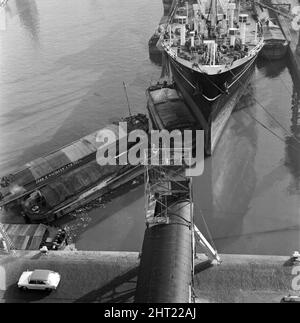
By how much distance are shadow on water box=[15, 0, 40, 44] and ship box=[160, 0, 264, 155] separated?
42.0 meters

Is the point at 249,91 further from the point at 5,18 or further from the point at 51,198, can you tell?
the point at 5,18

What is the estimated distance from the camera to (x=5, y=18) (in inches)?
4353

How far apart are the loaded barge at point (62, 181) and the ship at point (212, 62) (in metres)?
11.4

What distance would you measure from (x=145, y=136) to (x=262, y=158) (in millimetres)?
14983

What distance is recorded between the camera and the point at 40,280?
32.6 metres

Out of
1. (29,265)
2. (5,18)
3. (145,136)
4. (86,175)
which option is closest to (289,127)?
(145,136)

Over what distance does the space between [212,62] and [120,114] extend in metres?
16.5

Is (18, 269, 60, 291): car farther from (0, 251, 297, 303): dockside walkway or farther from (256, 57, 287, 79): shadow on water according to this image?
(256, 57, 287, 79): shadow on water

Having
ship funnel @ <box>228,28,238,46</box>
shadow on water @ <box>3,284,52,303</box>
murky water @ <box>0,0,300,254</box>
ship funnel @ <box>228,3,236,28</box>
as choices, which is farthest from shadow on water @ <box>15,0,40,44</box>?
shadow on water @ <box>3,284,52,303</box>

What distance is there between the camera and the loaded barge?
145 ft

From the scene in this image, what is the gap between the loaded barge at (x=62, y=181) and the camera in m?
44.3

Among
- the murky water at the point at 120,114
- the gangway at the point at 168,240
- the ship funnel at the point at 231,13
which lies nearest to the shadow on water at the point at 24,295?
the murky water at the point at 120,114

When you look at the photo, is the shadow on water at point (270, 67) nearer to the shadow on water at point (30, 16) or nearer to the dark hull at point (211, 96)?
the dark hull at point (211, 96)
